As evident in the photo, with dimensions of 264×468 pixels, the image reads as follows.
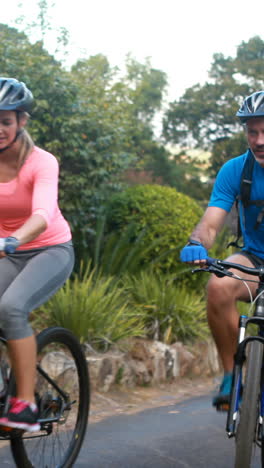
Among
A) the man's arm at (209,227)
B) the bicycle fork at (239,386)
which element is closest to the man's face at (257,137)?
the man's arm at (209,227)

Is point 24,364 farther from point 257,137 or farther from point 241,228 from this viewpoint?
point 257,137

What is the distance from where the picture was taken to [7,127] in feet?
11.9

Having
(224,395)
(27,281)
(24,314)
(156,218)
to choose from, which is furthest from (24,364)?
(156,218)

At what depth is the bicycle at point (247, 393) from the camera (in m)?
3.17

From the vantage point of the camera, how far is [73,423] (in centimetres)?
408

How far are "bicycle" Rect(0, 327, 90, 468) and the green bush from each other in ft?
13.8

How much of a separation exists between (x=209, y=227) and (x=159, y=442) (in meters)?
1.62

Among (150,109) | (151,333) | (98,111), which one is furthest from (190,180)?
(151,333)

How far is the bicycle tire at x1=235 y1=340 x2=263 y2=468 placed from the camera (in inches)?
124

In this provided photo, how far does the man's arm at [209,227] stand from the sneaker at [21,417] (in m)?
1.34

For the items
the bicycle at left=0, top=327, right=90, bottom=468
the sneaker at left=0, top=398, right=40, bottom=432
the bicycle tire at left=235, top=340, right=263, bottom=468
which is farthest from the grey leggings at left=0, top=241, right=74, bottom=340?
the bicycle tire at left=235, top=340, right=263, bottom=468

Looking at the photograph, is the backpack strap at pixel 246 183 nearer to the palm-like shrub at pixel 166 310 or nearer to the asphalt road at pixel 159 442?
the asphalt road at pixel 159 442

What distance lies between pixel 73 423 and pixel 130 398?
216 cm

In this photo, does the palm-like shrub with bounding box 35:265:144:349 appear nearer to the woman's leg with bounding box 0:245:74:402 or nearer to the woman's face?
the woman's leg with bounding box 0:245:74:402
